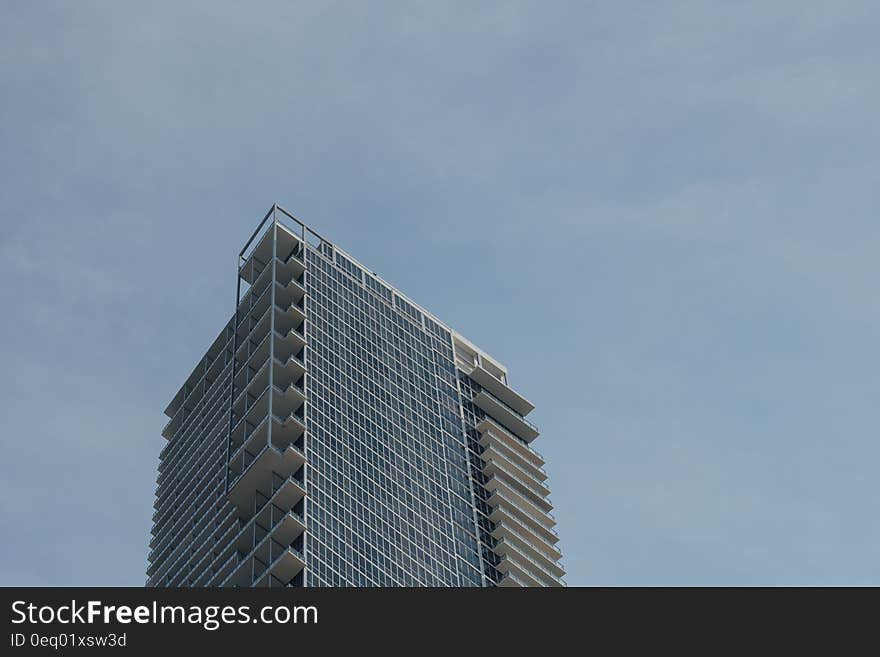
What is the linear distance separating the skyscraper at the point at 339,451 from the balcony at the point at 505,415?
0.60 feet

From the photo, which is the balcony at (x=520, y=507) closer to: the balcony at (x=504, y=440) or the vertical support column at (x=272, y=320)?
the balcony at (x=504, y=440)

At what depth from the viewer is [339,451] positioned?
458 feet

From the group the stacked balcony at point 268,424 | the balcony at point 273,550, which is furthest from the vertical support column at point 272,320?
the balcony at point 273,550

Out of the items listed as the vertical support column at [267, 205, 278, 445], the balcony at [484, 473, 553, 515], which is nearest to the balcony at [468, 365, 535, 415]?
the balcony at [484, 473, 553, 515]

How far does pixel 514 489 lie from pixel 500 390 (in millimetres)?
17088

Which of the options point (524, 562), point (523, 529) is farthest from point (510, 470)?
point (524, 562)

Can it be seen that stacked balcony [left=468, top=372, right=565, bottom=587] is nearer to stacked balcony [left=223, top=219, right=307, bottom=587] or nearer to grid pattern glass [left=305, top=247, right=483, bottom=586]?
grid pattern glass [left=305, top=247, right=483, bottom=586]

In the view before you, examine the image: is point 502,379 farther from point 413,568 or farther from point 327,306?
point 413,568

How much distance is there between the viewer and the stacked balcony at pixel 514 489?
153m

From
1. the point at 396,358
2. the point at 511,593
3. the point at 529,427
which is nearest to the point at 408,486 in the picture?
the point at 396,358

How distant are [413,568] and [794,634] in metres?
90.1

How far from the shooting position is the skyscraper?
132625mm

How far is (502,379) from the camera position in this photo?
18488 cm

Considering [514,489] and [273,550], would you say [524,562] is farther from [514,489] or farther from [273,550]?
[273,550]
